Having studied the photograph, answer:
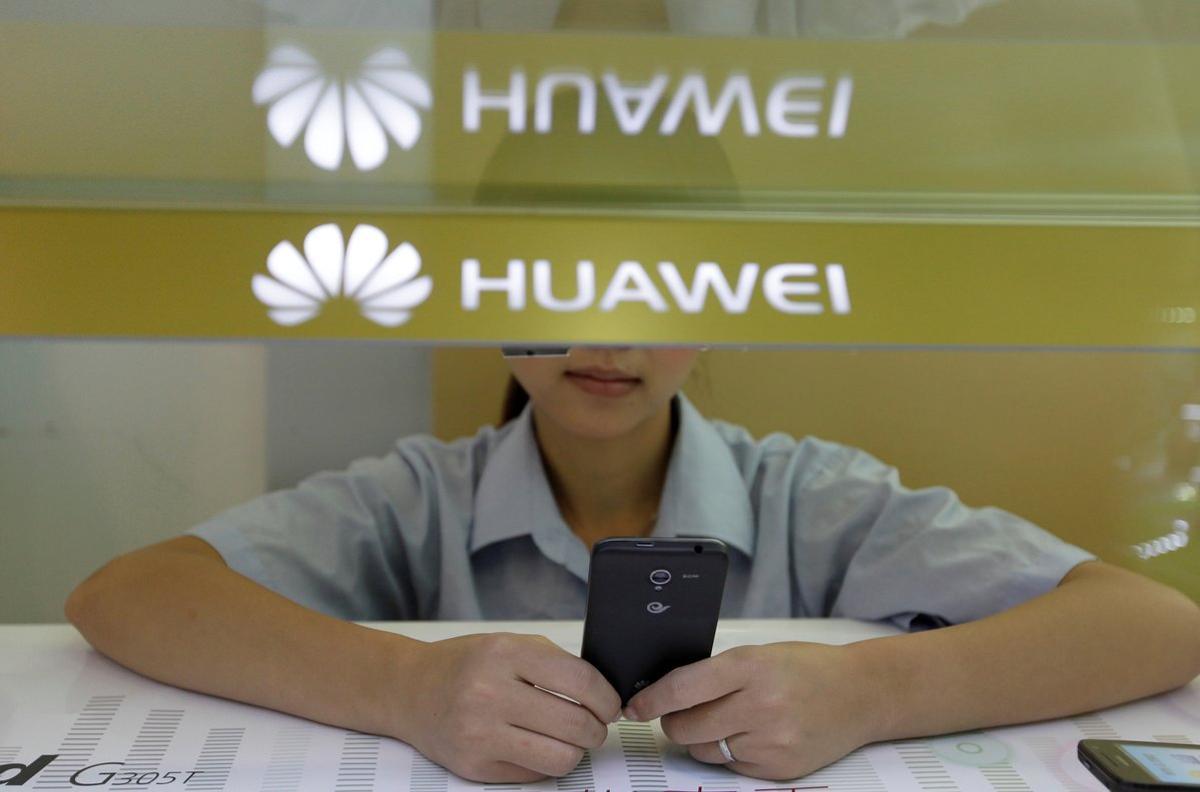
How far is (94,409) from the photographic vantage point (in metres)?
1.30

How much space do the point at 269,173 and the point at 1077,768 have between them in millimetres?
486

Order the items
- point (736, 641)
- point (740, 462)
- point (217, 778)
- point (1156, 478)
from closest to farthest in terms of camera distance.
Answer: point (217, 778) < point (736, 641) < point (740, 462) < point (1156, 478)

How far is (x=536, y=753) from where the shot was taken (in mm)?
524

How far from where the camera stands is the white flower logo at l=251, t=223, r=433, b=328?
1.27 feet

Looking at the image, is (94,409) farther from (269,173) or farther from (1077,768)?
(1077,768)

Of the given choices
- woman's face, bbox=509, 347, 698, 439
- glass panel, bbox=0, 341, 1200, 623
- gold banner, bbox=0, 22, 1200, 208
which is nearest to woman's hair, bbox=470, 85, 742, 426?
gold banner, bbox=0, 22, 1200, 208

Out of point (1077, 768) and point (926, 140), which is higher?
point (926, 140)

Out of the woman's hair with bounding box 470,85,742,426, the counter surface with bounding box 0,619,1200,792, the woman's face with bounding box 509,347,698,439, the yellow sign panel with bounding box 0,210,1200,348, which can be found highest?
the woman's hair with bounding box 470,85,742,426

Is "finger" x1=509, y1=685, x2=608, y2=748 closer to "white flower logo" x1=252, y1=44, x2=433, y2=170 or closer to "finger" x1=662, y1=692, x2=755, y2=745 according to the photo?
"finger" x1=662, y1=692, x2=755, y2=745

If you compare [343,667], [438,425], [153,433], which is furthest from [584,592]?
[153,433]

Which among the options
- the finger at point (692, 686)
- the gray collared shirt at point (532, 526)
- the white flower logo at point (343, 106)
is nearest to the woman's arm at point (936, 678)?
the finger at point (692, 686)

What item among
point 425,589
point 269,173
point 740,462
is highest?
point 269,173

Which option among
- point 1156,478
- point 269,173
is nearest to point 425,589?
point 269,173

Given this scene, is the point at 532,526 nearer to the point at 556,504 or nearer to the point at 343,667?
the point at 556,504
